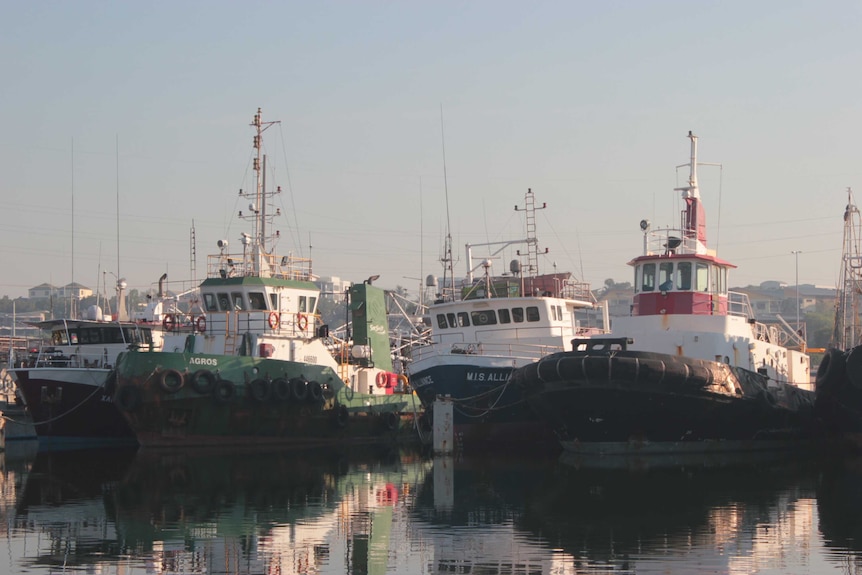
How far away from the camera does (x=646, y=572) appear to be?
1452 centimetres

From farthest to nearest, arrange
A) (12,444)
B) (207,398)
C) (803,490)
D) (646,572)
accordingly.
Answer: (12,444)
(207,398)
(803,490)
(646,572)

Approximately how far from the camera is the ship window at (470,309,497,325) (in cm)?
3553

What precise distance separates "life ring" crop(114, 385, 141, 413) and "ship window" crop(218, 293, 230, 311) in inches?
196

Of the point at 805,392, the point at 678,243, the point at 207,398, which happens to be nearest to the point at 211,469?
the point at 207,398

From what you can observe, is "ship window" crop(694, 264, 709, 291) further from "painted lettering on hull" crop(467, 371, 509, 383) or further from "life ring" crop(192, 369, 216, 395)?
"life ring" crop(192, 369, 216, 395)

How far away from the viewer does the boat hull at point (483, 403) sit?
31.8 metres

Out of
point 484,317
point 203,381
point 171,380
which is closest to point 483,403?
point 484,317

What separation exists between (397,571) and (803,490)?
34.5ft

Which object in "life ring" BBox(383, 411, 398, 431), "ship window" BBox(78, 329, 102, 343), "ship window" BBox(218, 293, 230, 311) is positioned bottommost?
"life ring" BBox(383, 411, 398, 431)

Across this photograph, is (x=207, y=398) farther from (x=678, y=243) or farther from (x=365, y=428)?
(x=678, y=243)

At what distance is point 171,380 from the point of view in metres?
29.7

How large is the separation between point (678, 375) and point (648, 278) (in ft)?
16.8

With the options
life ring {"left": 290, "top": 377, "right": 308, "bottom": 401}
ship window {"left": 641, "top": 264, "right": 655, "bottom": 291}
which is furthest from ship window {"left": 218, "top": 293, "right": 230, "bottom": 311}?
ship window {"left": 641, "top": 264, "right": 655, "bottom": 291}

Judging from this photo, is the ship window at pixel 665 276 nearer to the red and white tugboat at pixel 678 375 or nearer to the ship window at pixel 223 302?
the red and white tugboat at pixel 678 375
